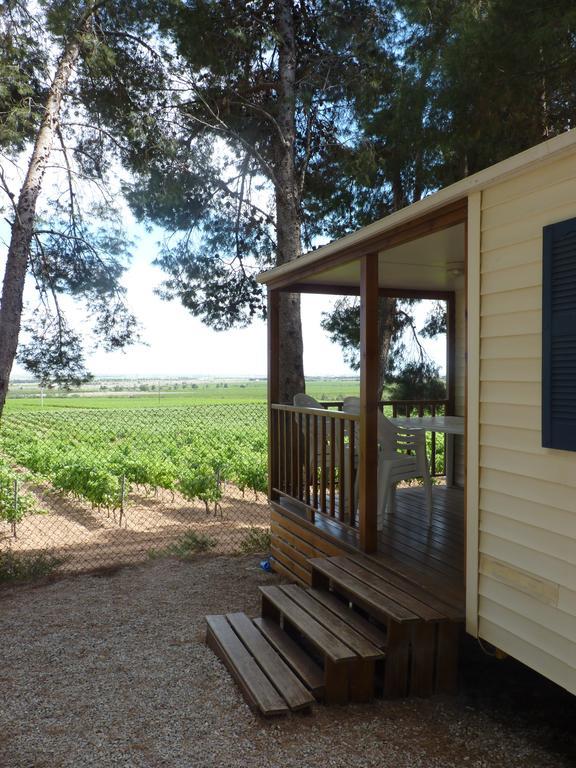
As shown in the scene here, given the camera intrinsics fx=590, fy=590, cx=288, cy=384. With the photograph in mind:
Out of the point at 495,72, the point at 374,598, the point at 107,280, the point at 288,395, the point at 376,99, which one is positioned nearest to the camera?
the point at 374,598

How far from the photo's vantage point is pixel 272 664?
2916mm

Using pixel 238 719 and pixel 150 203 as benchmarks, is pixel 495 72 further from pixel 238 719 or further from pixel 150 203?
pixel 238 719

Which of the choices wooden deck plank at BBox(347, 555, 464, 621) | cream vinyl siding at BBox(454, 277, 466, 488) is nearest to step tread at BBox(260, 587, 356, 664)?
wooden deck plank at BBox(347, 555, 464, 621)

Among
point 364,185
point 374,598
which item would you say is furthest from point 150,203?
point 374,598

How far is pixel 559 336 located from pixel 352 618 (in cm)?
174

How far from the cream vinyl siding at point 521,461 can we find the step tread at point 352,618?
0.47m

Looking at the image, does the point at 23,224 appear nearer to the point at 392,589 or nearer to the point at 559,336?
the point at 392,589

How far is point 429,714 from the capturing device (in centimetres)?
265

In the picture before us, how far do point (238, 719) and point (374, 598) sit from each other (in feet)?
2.70

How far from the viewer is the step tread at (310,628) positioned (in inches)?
103

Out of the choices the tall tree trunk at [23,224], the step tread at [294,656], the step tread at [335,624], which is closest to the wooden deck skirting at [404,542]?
the step tread at [335,624]

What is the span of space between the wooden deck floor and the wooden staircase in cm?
11

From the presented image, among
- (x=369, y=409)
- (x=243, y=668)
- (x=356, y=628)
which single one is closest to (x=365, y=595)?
(x=356, y=628)

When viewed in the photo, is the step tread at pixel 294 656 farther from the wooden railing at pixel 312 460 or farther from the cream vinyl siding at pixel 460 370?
the cream vinyl siding at pixel 460 370
